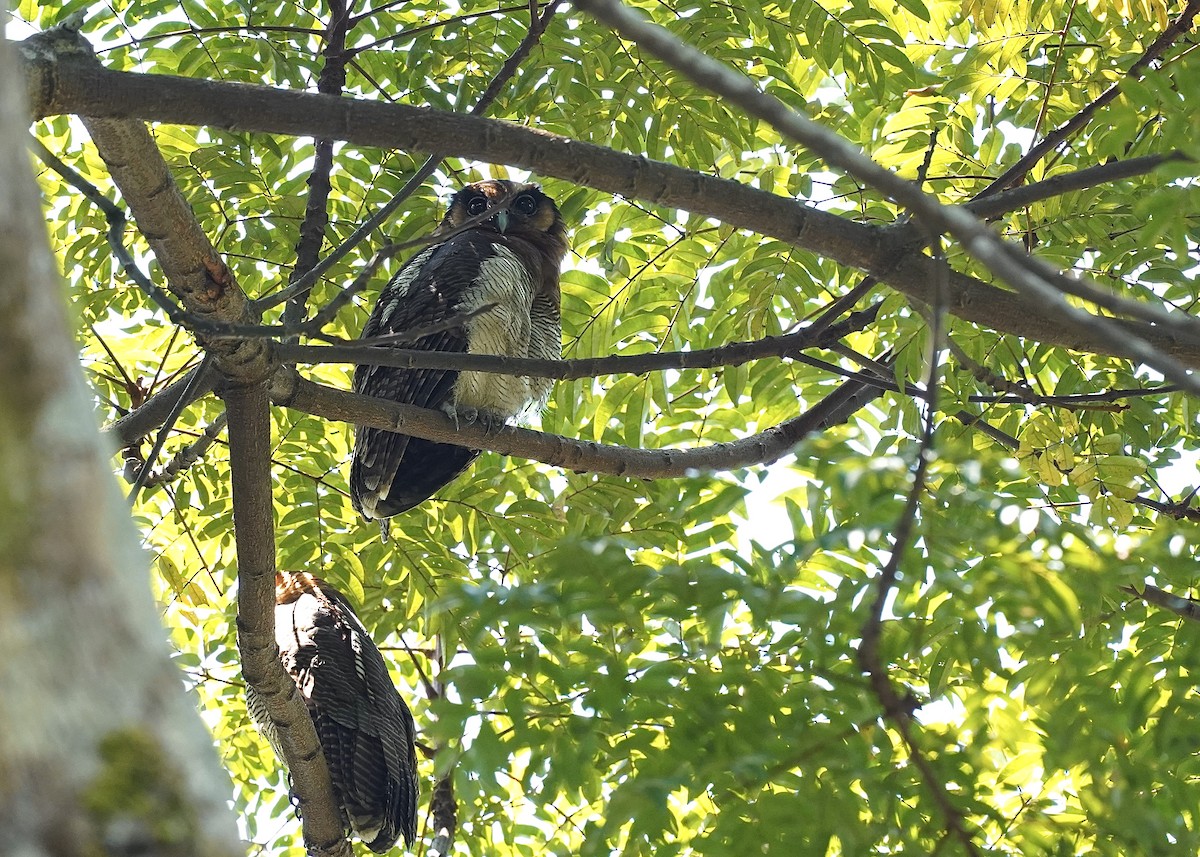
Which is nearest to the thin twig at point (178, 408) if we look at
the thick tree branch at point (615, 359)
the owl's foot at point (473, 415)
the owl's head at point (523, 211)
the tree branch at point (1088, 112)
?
the thick tree branch at point (615, 359)

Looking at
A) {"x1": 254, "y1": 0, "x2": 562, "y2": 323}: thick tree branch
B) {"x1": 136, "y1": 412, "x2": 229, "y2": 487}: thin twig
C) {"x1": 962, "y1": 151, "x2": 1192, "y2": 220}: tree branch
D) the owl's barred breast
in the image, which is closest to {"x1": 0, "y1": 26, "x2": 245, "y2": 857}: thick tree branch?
{"x1": 254, "y1": 0, "x2": 562, "y2": 323}: thick tree branch

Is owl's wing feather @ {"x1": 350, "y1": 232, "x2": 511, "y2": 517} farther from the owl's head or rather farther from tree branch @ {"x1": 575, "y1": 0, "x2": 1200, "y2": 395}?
tree branch @ {"x1": 575, "y1": 0, "x2": 1200, "y2": 395}

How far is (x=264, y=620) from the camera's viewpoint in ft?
12.5

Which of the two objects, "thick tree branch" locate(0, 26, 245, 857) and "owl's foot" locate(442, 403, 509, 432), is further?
"owl's foot" locate(442, 403, 509, 432)

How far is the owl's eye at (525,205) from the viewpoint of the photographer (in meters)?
6.16

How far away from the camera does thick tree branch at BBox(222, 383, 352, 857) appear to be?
3305mm

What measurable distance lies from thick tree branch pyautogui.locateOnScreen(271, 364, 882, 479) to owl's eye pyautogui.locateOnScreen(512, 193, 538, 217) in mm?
2181

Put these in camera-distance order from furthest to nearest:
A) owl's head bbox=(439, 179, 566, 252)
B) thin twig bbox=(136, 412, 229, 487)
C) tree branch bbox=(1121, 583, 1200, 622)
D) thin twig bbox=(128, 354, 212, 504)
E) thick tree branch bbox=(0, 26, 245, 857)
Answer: owl's head bbox=(439, 179, 566, 252) → thin twig bbox=(136, 412, 229, 487) → tree branch bbox=(1121, 583, 1200, 622) → thin twig bbox=(128, 354, 212, 504) → thick tree branch bbox=(0, 26, 245, 857)

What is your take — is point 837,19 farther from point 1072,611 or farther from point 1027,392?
point 1072,611

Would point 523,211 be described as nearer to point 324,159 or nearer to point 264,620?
point 324,159

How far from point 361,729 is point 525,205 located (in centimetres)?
276

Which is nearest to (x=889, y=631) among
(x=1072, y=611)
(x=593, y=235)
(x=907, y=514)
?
(x=1072, y=611)

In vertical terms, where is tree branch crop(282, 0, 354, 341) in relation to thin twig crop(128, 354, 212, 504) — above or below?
above

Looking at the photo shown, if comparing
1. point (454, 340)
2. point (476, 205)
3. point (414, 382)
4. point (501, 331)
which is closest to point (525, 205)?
point (476, 205)
